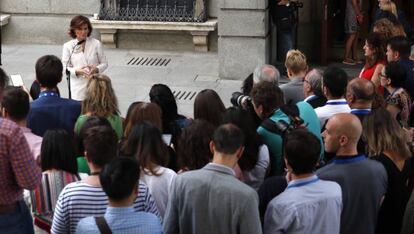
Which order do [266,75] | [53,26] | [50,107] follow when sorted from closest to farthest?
[50,107], [266,75], [53,26]

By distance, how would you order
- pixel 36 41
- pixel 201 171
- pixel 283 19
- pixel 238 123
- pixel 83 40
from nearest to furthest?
1. pixel 201 171
2. pixel 238 123
3. pixel 83 40
4. pixel 283 19
5. pixel 36 41

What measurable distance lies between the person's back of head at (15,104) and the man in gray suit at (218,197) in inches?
72.9

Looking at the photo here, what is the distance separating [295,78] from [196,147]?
2644 millimetres

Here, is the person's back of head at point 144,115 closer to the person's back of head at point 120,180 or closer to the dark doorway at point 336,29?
the person's back of head at point 120,180

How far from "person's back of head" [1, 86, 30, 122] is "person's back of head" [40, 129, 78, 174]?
0.87 metres

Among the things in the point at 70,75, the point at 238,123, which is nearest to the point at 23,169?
the point at 238,123

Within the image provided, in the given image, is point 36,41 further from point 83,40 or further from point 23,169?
point 23,169

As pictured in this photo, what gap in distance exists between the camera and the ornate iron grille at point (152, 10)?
47.1 ft

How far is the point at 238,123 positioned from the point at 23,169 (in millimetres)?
1674

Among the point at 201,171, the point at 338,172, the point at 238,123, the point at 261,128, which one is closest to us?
the point at 201,171

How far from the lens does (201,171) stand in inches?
214

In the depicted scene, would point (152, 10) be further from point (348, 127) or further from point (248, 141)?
point (348, 127)

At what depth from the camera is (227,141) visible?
5.45 m

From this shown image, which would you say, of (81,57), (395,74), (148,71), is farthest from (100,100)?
(148,71)
